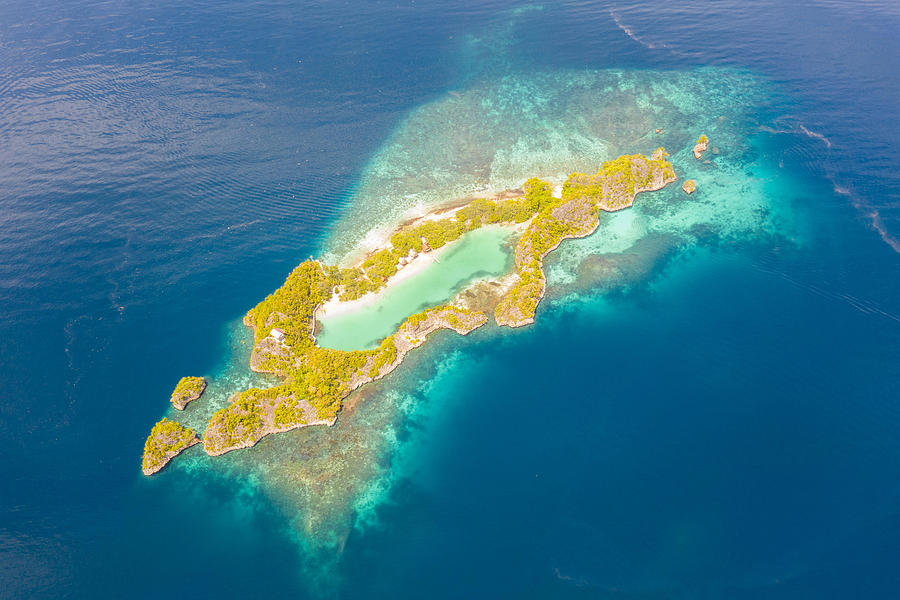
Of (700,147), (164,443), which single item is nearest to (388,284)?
(164,443)

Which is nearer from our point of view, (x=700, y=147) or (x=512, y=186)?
(x=512, y=186)

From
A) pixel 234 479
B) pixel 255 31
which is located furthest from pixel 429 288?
pixel 255 31

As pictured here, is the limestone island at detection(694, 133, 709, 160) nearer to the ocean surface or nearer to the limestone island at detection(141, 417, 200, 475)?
the ocean surface

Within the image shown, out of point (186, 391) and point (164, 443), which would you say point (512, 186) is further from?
point (164, 443)

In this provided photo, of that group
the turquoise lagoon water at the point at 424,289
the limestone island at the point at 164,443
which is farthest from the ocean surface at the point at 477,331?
the turquoise lagoon water at the point at 424,289

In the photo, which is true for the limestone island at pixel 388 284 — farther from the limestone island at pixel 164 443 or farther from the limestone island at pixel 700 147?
the limestone island at pixel 700 147
